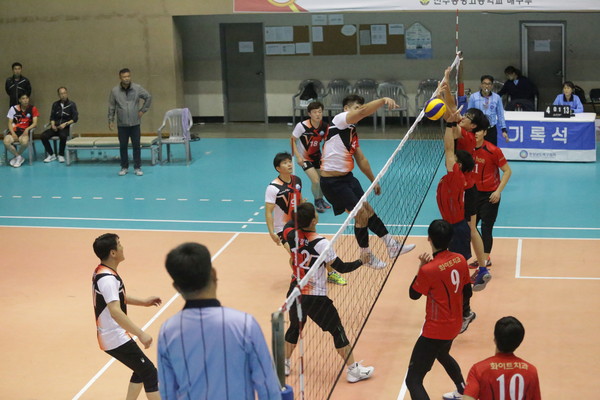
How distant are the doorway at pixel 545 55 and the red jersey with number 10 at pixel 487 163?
12.5 meters

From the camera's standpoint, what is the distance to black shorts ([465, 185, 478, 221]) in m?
10.2

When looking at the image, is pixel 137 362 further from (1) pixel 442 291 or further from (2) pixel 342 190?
(2) pixel 342 190

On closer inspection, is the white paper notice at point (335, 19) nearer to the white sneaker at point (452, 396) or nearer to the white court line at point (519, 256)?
the white court line at point (519, 256)

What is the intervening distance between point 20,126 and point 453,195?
14.0 metres

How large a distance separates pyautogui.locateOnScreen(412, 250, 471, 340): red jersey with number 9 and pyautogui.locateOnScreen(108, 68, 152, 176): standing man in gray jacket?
40.1 feet

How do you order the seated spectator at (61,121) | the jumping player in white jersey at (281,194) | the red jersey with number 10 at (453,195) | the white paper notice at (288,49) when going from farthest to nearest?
the white paper notice at (288,49) → the seated spectator at (61,121) → the jumping player in white jersey at (281,194) → the red jersey with number 10 at (453,195)

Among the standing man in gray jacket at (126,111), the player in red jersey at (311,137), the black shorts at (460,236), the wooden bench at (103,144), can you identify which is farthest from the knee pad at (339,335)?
the wooden bench at (103,144)

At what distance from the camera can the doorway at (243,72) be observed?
24.7 m

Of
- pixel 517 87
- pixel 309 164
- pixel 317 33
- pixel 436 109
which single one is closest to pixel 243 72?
pixel 317 33

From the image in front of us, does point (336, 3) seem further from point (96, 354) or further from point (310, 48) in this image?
point (96, 354)

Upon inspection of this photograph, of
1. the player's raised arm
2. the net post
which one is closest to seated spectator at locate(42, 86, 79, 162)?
the player's raised arm

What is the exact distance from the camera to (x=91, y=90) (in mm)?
23516

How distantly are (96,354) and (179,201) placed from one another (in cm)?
691

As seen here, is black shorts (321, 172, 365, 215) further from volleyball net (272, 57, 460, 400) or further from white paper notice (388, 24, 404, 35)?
white paper notice (388, 24, 404, 35)
